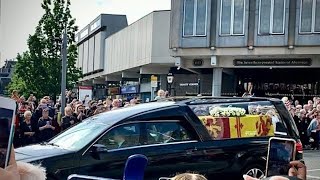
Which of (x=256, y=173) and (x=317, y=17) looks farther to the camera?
(x=317, y=17)

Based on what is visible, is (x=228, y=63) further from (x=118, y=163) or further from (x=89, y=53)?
(x=89, y=53)

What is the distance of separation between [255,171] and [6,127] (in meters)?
7.62

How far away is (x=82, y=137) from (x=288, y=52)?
97.8 ft

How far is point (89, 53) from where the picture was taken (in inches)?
3570

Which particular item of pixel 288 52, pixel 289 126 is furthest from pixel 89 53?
pixel 289 126

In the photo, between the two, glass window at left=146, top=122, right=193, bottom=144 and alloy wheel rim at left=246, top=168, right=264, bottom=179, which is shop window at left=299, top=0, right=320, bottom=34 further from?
glass window at left=146, top=122, right=193, bottom=144

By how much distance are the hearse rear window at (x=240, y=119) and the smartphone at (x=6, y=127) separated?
6966mm

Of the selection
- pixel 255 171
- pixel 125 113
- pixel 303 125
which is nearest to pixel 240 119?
pixel 255 171

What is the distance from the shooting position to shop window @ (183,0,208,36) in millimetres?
38862

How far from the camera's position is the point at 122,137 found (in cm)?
783

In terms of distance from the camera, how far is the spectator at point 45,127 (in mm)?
12609

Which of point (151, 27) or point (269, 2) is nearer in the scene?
point (269, 2)

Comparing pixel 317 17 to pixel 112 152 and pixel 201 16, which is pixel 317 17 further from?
pixel 112 152

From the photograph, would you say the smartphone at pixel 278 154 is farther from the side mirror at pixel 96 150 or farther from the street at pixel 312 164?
the street at pixel 312 164
